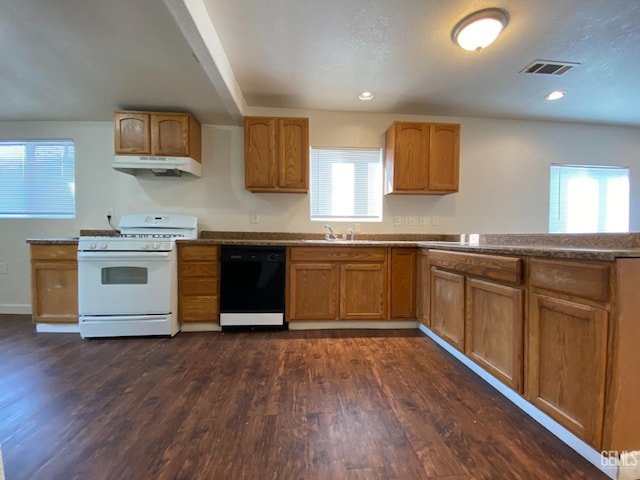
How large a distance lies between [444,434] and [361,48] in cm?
258

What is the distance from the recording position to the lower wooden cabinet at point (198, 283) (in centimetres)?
265

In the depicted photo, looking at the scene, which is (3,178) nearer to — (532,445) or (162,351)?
(162,351)

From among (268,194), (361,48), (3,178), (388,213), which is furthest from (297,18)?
(3,178)

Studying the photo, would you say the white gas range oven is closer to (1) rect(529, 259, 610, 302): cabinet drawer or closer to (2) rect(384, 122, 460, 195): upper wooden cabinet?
(2) rect(384, 122, 460, 195): upper wooden cabinet

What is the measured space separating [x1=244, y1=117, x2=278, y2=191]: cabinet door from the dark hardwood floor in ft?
5.65

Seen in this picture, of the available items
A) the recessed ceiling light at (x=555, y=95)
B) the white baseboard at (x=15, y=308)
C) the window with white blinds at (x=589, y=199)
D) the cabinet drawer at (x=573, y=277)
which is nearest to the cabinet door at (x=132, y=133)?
the white baseboard at (x=15, y=308)

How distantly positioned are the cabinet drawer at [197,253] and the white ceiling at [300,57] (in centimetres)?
140

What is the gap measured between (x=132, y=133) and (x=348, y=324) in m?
2.91

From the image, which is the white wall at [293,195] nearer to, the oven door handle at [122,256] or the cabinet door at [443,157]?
the cabinet door at [443,157]

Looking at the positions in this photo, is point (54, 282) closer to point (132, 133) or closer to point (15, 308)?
point (15, 308)

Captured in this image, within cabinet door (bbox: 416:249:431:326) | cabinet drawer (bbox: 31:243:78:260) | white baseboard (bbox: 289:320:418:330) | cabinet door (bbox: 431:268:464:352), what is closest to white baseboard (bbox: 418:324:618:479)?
cabinet door (bbox: 431:268:464:352)

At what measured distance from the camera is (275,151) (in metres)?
2.89

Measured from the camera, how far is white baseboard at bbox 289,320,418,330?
2758 millimetres

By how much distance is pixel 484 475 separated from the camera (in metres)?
1.09
